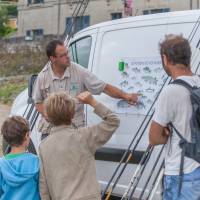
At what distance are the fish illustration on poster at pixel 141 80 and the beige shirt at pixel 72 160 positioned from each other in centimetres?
185

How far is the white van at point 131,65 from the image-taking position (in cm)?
616

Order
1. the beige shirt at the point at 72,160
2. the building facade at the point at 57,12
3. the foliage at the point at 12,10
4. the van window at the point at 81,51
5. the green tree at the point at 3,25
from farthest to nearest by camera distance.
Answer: the foliage at the point at 12,10 → the green tree at the point at 3,25 → the building facade at the point at 57,12 → the van window at the point at 81,51 → the beige shirt at the point at 72,160

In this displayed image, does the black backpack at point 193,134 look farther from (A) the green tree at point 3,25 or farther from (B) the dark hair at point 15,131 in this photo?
(A) the green tree at point 3,25

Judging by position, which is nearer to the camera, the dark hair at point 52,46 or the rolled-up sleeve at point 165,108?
the rolled-up sleeve at point 165,108

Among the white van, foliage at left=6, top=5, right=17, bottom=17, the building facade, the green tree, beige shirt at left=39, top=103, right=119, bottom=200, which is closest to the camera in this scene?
beige shirt at left=39, top=103, right=119, bottom=200

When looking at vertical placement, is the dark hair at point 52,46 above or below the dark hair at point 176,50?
below

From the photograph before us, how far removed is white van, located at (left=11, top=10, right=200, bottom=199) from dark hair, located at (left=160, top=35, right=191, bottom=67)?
1647 mm

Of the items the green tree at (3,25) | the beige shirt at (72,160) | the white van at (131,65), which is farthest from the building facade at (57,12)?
the beige shirt at (72,160)

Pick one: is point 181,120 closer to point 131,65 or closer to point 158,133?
point 158,133

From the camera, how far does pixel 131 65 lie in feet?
21.4

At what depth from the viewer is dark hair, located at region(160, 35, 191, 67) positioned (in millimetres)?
4125

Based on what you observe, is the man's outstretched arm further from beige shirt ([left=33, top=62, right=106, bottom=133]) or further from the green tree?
the green tree

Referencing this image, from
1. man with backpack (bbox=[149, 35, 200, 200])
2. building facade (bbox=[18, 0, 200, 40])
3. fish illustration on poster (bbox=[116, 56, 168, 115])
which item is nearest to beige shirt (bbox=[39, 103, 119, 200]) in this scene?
man with backpack (bbox=[149, 35, 200, 200])

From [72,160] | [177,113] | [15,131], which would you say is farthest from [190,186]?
[15,131]
